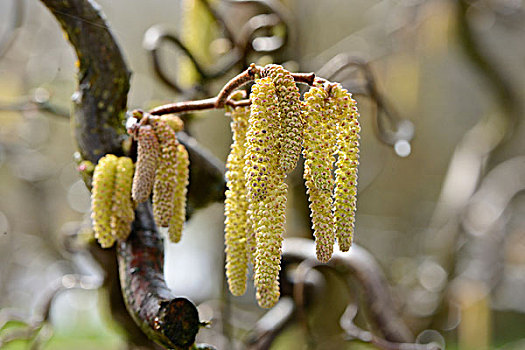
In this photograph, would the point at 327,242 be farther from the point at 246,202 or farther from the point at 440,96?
the point at 440,96

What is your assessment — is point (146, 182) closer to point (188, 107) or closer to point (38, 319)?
point (188, 107)

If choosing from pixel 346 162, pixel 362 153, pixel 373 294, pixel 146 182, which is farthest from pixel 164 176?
pixel 362 153

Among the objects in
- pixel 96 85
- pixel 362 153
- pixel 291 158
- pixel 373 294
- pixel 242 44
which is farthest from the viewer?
pixel 362 153

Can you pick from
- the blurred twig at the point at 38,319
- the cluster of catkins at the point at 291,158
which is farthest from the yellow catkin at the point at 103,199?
the blurred twig at the point at 38,319

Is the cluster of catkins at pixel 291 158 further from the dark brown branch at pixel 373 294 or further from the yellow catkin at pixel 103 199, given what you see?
the dark brown branch at pixel 373 294

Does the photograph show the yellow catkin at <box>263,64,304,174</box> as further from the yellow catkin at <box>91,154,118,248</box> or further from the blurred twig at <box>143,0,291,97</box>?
the blurred twig at <box>143,0,291,97</box>

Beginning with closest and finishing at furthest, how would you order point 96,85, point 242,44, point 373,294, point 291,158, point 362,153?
1. point 291,158
2. point 96,85
3. point 373,294
4. point 242,44
5. point 362,153

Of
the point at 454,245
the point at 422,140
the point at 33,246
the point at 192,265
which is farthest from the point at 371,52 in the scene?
the point at 33,246
